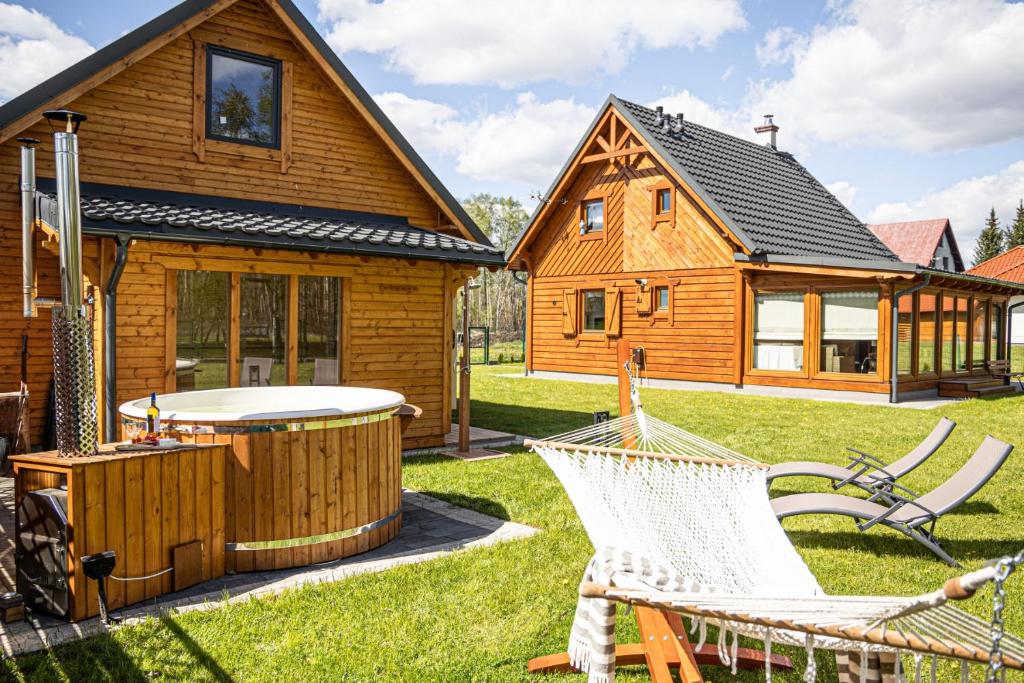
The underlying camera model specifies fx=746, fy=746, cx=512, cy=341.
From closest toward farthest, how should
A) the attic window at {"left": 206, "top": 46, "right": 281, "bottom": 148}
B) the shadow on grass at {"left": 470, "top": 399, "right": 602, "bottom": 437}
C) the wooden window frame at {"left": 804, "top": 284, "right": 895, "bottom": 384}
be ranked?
1. the attic window at {"left": 206, "top": 46, "right": 281, "bottom": 148}
2. the shadow on grass at {"left": 470, "top": 399, "right": 602, "bottom": 437}
3. the wooden window frame at {"left": 804, "top": 284, "right": 895, "bottom": 384}

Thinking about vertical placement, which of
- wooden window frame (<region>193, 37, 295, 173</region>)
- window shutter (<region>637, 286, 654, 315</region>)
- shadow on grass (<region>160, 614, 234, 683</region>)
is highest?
wooden window frame (<region>193, 37, 295, 173</region>)

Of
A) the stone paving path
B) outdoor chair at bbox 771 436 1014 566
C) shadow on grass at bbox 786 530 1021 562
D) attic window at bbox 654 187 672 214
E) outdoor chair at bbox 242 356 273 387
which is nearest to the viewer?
the stone paving path

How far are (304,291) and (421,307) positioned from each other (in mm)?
1601

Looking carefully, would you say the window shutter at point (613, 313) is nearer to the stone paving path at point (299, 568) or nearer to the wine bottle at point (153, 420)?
the stone paving path at point (299, 568)

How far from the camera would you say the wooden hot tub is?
4.91m

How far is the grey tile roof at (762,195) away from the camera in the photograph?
17.4 m

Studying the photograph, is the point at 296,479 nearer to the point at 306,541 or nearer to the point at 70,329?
the point at 306,541

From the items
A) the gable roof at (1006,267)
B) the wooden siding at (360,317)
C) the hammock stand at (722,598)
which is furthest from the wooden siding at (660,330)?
the gable roof at (1006,267)

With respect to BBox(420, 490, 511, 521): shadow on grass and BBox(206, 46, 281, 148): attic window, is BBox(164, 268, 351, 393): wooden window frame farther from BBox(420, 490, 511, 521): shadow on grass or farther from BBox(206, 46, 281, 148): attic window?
BBox(420, 490, 511, 521): shadow on grass

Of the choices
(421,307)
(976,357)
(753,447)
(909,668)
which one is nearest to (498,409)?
(421,307)

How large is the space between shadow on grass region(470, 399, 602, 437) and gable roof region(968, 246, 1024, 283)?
3185 cm

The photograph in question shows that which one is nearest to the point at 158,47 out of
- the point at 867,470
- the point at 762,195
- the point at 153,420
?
the point at 153,420

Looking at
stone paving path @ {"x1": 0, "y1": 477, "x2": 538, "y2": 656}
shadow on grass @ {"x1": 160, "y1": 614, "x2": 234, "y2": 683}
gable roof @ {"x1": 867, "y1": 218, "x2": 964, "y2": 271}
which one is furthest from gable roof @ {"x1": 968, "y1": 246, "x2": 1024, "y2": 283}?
shadow on grass @ {"x1": 160, "y1": 614, "x2": 234, "y2": 683}

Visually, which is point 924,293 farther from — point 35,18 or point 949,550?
point 35,18
